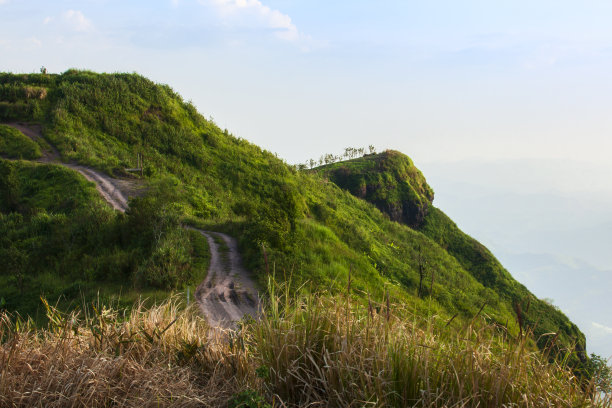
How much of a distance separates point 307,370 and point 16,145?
26.1m

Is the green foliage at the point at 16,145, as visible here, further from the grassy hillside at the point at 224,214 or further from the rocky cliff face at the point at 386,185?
the rocky cliff face at the point at 386,185

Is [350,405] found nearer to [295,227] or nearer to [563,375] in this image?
[563,375]

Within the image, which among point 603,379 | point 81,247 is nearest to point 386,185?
point 81,247

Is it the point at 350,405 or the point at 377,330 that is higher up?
the point at 377,330

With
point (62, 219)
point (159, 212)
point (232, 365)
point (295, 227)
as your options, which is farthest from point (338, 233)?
point (232, 365)

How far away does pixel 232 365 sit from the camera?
380 cm

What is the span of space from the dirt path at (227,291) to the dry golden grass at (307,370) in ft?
15.2

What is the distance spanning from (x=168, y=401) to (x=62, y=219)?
48.9 feet

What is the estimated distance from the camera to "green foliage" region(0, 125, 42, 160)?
22.2 meters

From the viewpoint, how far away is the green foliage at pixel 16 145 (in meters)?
22.2

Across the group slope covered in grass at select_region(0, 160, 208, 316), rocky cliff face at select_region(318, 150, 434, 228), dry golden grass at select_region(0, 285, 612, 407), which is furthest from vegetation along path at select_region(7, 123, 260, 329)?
rocky cliff face at select_region(318, 150, 434, 228)

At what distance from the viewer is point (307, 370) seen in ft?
10.4

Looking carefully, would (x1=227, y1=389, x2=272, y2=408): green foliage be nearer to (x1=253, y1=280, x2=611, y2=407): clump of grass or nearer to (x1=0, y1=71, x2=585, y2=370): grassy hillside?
(x1=253, y1=280, x2=611, y2=407): clump of grass

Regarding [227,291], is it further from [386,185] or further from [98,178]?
[386,185]
